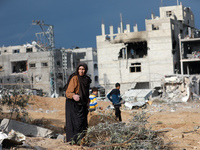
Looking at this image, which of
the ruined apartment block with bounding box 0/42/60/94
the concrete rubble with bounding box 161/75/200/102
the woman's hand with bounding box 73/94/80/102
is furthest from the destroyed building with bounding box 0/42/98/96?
the woman's hand with bounding box 73/94/80/102

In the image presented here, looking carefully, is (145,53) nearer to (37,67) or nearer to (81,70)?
(37,67)

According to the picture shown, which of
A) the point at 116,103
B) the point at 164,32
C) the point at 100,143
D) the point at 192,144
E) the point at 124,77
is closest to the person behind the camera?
the point at 100,143

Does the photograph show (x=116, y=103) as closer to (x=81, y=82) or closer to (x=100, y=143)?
(x=81, y=82)

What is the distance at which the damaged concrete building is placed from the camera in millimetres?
35500

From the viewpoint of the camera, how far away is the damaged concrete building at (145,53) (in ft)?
116

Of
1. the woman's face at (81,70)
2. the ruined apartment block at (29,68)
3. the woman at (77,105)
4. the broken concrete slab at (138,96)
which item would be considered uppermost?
the ruined apartment block at (29,68)

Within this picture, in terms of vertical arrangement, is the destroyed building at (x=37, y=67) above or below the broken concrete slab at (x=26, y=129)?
above

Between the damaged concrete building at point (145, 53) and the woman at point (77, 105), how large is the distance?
1161 inches

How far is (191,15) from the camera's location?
4384 centimetres

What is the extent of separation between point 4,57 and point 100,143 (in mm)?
44596

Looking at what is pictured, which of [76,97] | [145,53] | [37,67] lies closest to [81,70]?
[76,97]

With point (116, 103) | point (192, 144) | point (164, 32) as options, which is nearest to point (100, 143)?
point (192, 144)

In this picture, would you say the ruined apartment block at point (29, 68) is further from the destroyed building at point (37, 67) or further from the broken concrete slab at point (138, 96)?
the broken concrete slab at point (138, 96)

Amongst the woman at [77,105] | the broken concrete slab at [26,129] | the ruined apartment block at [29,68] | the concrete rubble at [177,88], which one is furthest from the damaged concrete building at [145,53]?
the woman at [77,105]
